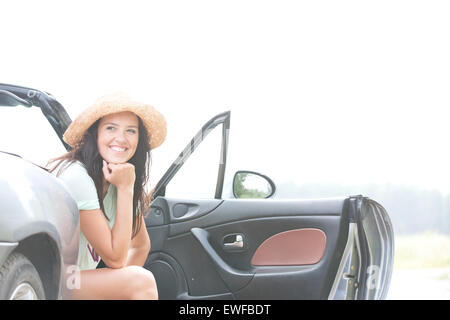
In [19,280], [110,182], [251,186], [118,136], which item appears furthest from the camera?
[251,186]

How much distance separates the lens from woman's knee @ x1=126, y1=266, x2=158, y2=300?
199 cm

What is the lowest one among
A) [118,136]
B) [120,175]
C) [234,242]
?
[234,242]

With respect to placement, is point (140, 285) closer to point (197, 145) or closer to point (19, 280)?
point (19, 280)

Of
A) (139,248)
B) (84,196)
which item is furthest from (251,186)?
(84,196)

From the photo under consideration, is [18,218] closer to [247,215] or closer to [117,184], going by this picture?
[117,184]

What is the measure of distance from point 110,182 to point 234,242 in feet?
2.99

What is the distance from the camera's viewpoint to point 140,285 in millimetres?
2006

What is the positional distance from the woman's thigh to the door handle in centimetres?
80

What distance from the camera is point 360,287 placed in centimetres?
240

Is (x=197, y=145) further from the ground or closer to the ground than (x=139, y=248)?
further from the ground

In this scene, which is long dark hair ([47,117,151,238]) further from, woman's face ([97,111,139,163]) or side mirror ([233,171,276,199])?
side mirror ([233,171,276,199])

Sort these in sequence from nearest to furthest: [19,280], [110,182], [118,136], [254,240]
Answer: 1. [19,280]
2. [110,182]
3. [118,136]
4. [254,240]
